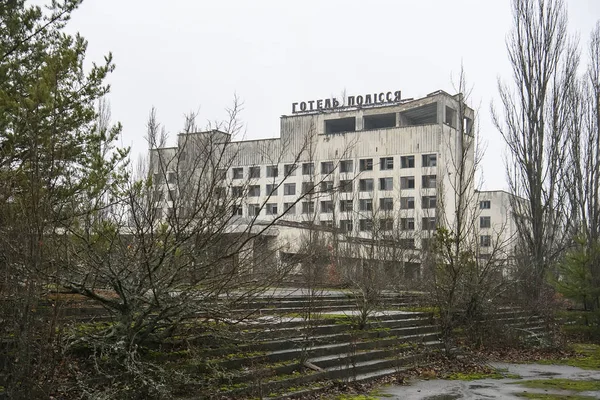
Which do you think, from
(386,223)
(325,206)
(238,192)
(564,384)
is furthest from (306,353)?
(325,206)

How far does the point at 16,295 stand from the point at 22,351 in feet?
2.11

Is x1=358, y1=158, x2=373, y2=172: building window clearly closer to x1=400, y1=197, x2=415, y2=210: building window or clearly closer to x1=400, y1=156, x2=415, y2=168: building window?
x1=400, y1=156, x2=415, y2=168: building window

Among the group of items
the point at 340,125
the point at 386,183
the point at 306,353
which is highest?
the point at 340,125

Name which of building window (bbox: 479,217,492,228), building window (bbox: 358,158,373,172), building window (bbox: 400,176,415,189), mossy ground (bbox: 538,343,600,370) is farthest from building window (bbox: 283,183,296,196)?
mossy ground (bbox: 538,343,600,370)

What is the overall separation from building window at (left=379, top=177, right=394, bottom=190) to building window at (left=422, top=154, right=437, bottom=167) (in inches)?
174

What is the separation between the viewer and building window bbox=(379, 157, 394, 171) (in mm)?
72188

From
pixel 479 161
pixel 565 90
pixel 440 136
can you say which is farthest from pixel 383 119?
pixel 479 161

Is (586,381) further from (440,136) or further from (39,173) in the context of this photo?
(440,136)

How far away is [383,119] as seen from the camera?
74.8 m

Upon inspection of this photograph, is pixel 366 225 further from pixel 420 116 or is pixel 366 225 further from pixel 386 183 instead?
pixel 420 116

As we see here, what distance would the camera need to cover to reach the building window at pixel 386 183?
73.3 meters

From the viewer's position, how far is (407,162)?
71.6m

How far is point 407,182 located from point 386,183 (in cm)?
274

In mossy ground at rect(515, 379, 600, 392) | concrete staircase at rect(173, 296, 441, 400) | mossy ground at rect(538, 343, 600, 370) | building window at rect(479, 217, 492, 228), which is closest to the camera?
concrete staircase at rect(173, 296, 441, 400)
